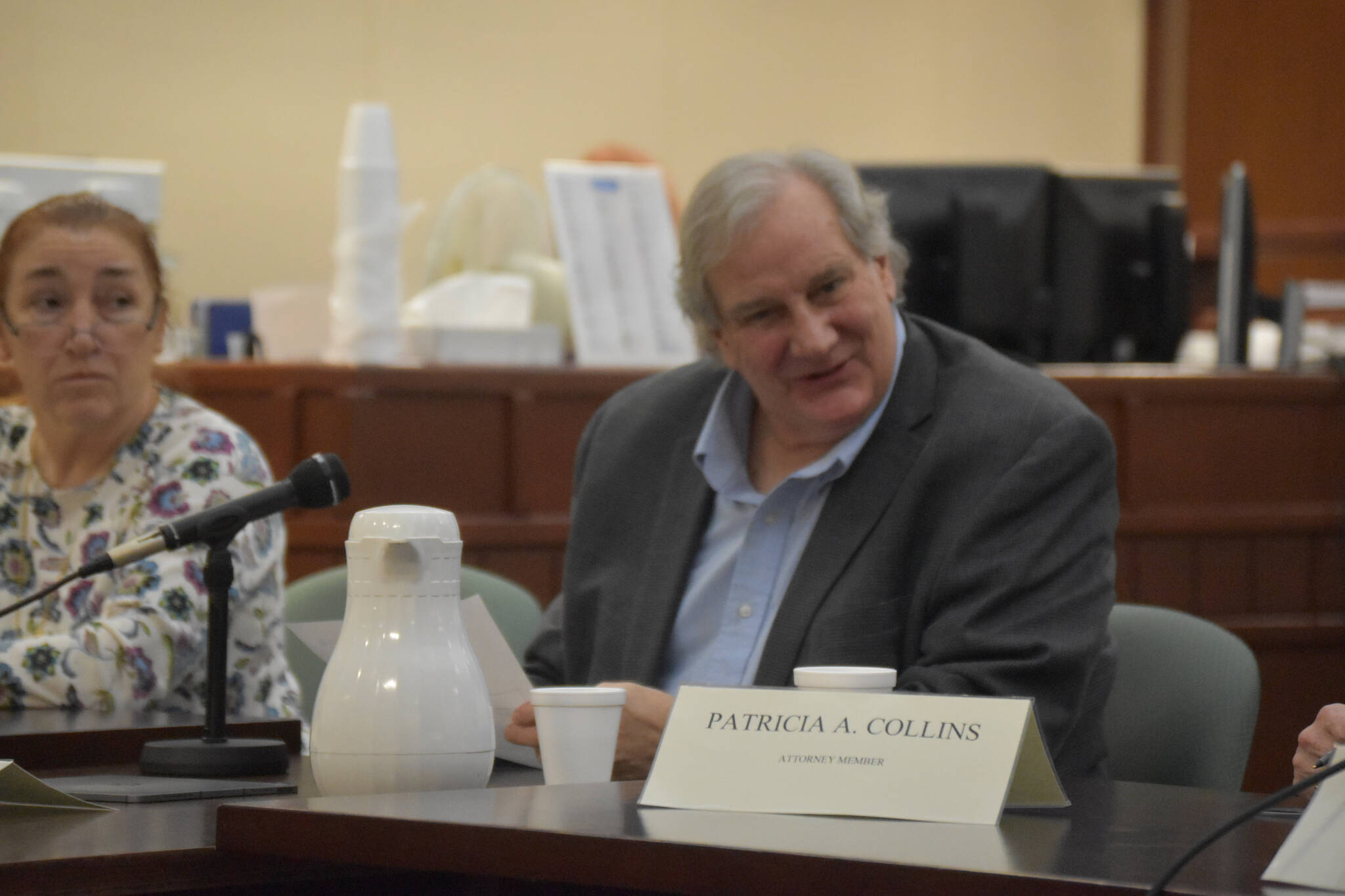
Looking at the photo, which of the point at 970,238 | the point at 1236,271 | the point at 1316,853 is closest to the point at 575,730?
the point at 1316,853

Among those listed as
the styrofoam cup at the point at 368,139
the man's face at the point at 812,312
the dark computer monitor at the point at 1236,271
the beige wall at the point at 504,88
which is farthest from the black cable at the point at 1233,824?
the beige wall at the point at 504,88

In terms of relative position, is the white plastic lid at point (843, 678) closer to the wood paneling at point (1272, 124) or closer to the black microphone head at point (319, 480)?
the black microphone head at point (319, 480)

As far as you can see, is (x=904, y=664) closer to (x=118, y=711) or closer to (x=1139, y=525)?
(x=118, y=711)

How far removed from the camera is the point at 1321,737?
115cm

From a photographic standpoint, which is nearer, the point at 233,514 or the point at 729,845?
the point at 729,845

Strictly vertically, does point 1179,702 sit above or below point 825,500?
below

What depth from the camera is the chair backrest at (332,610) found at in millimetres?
1994

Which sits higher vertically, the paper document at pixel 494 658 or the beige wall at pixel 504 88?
the beige wall at pixel 504 88

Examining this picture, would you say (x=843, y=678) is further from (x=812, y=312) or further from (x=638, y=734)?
(x=812, y=312)

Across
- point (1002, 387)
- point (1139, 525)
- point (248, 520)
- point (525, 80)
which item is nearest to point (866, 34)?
point (525, 80)

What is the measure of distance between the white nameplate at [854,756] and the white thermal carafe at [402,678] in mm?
166

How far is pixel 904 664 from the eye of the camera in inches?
63.5

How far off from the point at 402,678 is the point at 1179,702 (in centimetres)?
86

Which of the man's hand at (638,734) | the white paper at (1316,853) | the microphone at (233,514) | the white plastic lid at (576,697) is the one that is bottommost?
the man's hand at (638,734)
